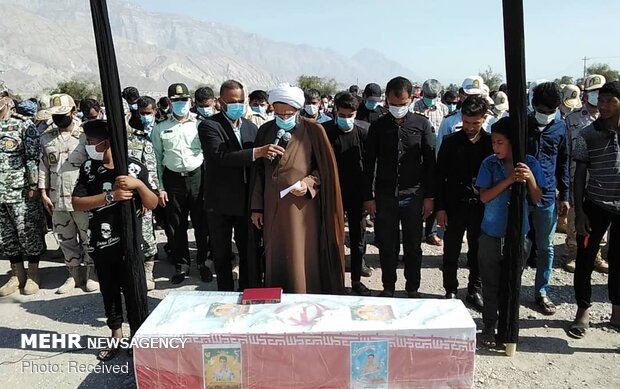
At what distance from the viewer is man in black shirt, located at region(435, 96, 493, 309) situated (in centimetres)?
413

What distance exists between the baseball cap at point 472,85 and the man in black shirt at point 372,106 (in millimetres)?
1080

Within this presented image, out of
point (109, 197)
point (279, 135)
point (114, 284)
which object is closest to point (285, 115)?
point (279, 135)

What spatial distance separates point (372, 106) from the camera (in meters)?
6.31

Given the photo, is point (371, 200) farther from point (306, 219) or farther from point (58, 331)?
point (58, 331)

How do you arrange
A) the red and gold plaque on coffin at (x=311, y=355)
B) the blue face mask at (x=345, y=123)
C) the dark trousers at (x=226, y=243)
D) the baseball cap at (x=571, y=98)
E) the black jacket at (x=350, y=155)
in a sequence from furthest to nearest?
the baseball cap at (x=571, y=98), the black jacket at (x=350, y=155), the blue face mask at (x=345, y=123), the dark trousers at (x=226, y=243), the red and gold plaque on coffin at (x=311, y=355)

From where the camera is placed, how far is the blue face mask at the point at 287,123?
3.66 metres

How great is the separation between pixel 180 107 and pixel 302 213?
2.31 metres

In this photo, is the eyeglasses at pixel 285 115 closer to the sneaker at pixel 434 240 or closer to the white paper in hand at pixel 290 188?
the white paper in hand at pixel 290 188

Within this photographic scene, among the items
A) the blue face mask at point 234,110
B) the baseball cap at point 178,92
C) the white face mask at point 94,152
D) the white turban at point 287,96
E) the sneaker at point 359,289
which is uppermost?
the baseball cap at point 178,92

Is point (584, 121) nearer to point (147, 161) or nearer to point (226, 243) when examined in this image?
point (226, 243)

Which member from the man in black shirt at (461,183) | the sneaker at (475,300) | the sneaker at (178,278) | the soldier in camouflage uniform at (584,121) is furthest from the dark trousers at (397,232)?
the sneaker at (178,278)

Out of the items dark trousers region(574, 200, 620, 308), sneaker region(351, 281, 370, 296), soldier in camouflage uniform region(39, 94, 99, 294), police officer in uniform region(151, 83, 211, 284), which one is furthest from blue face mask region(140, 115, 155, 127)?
dark trousers region(574, 200, 620, 308)

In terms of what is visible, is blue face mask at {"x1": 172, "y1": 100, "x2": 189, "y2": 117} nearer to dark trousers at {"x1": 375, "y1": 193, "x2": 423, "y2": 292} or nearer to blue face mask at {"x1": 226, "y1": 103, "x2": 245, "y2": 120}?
blue face mask at {"x1": 226, "y1": 103, "x2": 245, "y2": 120}

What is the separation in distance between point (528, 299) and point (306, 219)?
2461 millimetres
